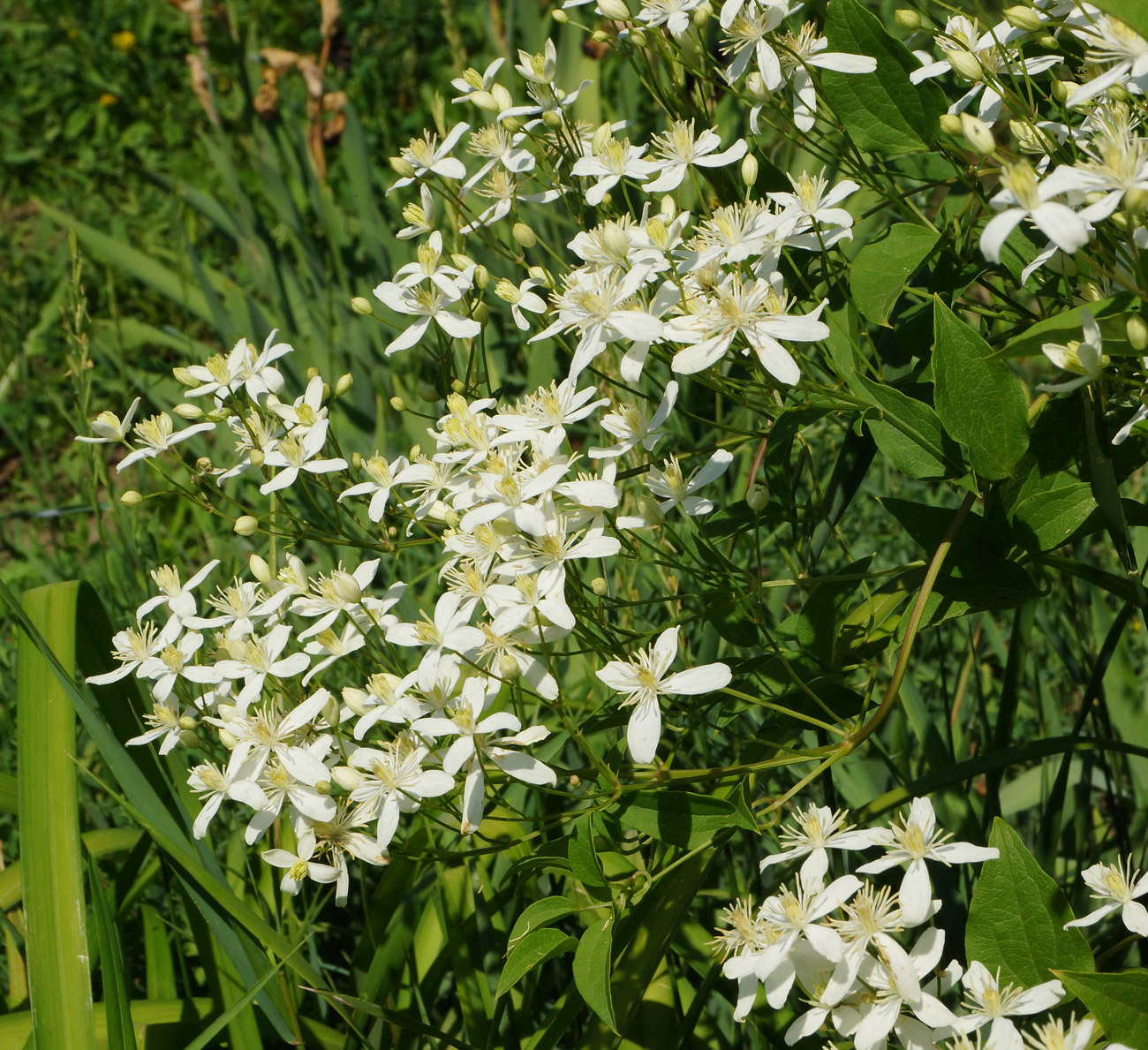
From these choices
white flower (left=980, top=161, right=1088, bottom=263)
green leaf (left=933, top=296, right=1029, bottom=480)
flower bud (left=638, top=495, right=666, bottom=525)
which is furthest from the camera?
flower bud (left=638, top=495, right=666, bottom=525)

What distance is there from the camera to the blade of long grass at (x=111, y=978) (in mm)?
766

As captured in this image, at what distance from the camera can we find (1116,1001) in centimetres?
51

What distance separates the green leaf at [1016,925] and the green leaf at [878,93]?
16.9 inches

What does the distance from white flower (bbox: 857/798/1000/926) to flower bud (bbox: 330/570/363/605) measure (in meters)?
0.35

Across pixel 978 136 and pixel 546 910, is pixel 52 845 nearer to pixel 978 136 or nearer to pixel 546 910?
pixel 546 910

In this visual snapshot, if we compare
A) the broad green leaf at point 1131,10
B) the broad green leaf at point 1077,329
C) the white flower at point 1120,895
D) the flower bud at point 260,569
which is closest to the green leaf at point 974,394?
the broad green leaf at point 1077,329

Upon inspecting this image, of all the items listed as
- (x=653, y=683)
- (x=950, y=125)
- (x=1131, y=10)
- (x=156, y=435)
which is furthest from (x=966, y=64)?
(x=156, y=435)

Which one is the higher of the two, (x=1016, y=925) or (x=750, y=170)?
(x=750, y=170)

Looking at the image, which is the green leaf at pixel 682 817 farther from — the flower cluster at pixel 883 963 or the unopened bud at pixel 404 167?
the unopened bud at pixel 404 167

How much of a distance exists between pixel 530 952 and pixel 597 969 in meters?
0.06

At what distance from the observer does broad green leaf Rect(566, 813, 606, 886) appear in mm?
618

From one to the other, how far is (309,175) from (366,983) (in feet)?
6.22

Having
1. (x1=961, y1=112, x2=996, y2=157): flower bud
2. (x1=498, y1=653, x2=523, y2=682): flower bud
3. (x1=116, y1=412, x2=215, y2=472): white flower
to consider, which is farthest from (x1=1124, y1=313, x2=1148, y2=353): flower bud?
(x1=116, y1=412, x2=215, y2=472): white flower

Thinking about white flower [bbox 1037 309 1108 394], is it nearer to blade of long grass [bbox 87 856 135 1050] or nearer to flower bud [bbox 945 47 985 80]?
flower bud [bbox 945 47 985 80]
